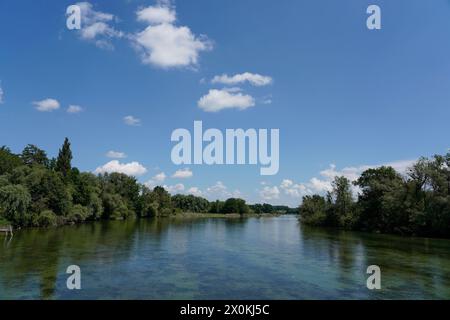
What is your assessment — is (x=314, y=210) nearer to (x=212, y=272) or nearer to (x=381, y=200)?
(x=381, y=200)

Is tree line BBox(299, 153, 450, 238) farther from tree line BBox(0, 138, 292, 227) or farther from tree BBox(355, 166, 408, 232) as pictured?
tree line BBox(0, 138, 292, 227)

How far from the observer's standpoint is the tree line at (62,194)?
52.8 meters

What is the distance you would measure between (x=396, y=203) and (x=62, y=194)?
5627cm

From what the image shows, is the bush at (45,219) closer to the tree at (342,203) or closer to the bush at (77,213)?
the bush at (77,213)

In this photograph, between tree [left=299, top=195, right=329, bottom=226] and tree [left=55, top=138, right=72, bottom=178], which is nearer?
tree [left=55, top=138, right=72, bottom=178]

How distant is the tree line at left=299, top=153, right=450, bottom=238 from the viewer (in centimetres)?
5366

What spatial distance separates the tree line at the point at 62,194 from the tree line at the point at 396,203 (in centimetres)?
5321

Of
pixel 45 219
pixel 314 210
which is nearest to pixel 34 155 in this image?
pixel 45 219

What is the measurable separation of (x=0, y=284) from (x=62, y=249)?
1428 cm

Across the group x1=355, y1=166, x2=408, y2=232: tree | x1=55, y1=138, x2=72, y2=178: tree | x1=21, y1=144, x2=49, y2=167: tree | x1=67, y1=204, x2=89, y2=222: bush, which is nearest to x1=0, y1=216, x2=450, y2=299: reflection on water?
x1=355, y1=166, x2=408, y2=232: tree

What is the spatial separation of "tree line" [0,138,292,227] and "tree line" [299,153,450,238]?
175ft
